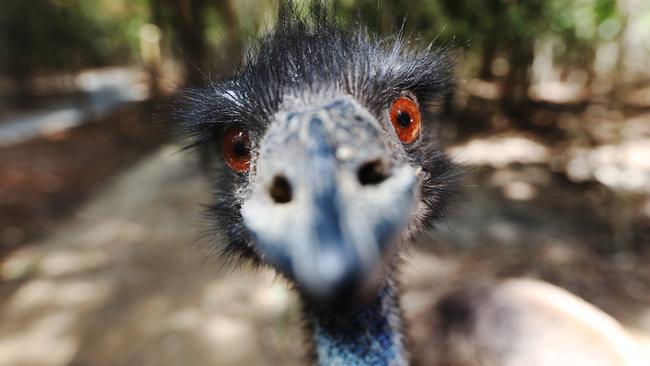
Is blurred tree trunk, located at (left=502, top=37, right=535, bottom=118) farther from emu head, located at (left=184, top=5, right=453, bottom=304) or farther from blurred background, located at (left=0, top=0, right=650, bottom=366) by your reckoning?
emu head, located at (left=184, top=5, right=453, bottom=304)

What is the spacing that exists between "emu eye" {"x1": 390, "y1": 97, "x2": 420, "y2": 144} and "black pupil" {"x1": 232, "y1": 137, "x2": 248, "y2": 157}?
347 mm

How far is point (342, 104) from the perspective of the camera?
915 mm

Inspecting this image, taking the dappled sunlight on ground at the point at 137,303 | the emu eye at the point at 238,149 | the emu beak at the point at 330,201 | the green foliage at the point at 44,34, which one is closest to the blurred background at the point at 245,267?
the dappled sunlight on ground at the point at 137,303

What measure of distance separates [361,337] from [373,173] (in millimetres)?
542

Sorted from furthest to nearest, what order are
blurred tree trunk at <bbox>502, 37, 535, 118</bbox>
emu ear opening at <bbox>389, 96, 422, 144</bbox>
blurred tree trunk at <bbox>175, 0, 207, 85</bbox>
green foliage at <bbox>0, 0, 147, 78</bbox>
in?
green foliage at <bbox>0, 0, 147, 78</bbox>, blurred tree trunk at <bbox>502, 37, 535, 118</bbox>, blurred tree trunk at <bbox>175, 0, 207, 85</bbox>, emu ear opening at <bbox>389, 96, 422, 144</bbox>

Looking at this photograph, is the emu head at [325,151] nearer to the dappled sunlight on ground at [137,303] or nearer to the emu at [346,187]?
the emu at [346,187]

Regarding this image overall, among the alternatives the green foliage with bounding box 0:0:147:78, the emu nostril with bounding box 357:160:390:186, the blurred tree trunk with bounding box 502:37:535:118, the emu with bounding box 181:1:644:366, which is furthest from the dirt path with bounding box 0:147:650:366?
the green foliage with bounding box 0:0:147:78

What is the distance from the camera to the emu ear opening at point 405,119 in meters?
1.13

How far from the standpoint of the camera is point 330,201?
0.73 metres

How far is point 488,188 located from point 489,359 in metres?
3.81

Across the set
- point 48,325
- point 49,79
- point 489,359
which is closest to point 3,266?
point 48,325

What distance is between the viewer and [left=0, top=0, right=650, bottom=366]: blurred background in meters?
3.24

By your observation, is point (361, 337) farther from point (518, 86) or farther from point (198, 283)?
point (518, 86)

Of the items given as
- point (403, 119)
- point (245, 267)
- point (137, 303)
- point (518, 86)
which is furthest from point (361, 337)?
point (518, 86)
